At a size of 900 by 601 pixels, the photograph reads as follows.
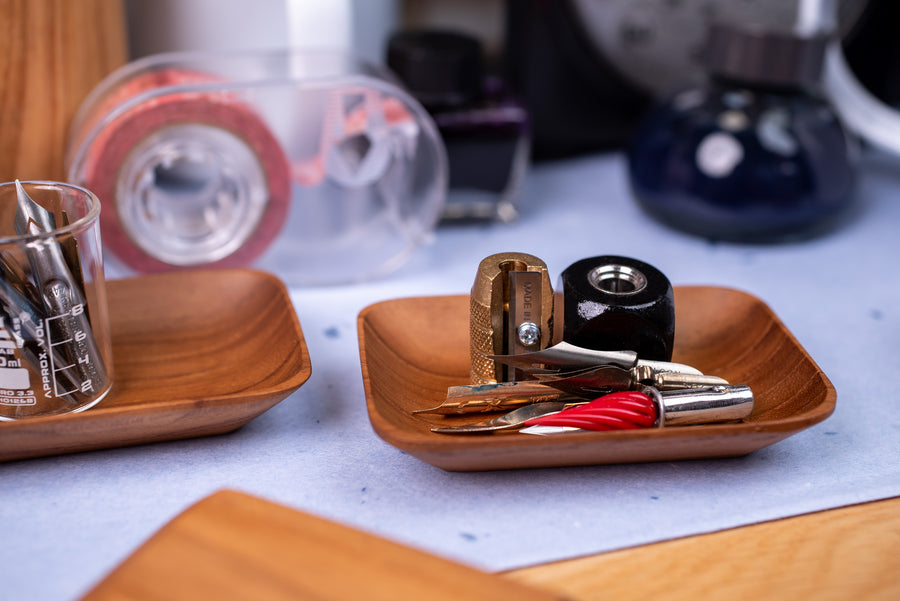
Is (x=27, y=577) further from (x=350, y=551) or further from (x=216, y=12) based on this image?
(x=216, y=12)

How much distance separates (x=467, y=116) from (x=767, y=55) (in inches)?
8.7

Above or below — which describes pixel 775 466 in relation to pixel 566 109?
below

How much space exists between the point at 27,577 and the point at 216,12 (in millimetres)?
455

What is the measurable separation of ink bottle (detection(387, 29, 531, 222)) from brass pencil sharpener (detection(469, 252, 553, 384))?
241 mm

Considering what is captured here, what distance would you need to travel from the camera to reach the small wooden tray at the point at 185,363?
39 cm

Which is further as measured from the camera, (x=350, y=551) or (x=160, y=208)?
(x=160, y=208)

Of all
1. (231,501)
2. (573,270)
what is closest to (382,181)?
(573,270)

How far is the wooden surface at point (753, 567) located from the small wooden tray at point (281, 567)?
0.05 meters

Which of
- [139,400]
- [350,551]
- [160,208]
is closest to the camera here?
[350,551]

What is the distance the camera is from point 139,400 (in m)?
0.45

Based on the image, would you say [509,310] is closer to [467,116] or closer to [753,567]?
[753,567]

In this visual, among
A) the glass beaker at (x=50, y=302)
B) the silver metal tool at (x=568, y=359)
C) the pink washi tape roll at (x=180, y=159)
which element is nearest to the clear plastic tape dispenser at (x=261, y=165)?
the pink washi tape roll at (x=180, y=159)

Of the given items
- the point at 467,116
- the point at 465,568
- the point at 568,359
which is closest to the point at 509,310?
the point at 568,359

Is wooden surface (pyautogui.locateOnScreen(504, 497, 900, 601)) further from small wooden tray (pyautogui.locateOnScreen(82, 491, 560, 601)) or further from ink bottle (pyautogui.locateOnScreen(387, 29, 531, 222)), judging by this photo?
ink bottle (pyautogui.locateOnScreen(387, 29, 531, 222))
